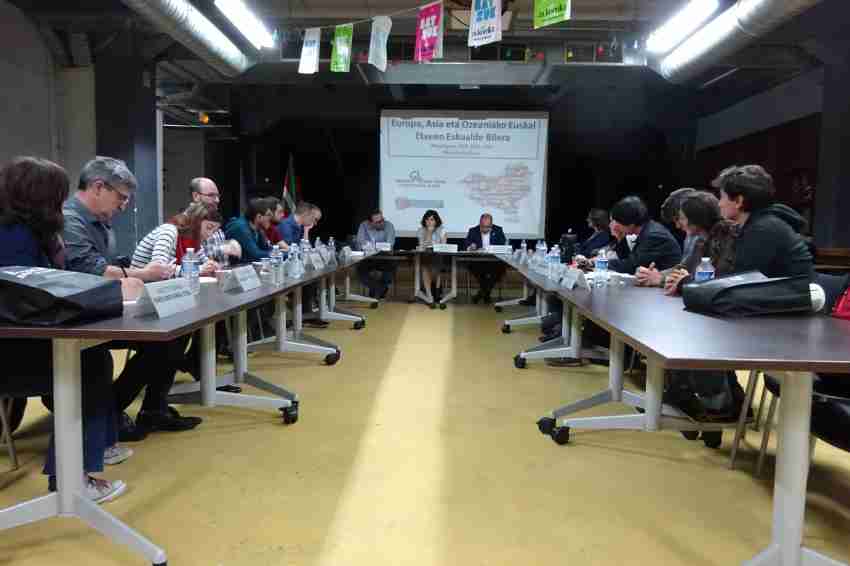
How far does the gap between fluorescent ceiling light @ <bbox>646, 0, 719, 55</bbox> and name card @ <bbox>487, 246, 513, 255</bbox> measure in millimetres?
2345

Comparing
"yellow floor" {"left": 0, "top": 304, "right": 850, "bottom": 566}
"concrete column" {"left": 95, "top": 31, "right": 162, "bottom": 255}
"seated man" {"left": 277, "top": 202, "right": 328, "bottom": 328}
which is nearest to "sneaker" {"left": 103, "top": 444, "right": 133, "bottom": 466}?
Result: "yellow floor" {"left": 0, "top": 304, "right": 850, "bottom": 566}

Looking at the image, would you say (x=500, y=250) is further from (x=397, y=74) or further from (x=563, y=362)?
(x=563, y=362)

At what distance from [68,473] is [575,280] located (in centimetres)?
195

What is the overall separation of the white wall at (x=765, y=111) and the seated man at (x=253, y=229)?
5449 mm

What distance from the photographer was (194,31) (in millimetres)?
4906

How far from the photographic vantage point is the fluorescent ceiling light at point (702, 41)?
4.65 metres

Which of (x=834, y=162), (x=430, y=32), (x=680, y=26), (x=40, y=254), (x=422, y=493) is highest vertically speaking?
(x=680, y=26)

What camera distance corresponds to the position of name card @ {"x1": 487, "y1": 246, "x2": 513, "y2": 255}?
6.18 metres

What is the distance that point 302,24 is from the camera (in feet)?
20.3

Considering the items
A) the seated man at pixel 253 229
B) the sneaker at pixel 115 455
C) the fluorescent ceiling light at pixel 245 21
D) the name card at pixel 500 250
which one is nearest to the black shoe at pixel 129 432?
the sneaker at pixel 115 455

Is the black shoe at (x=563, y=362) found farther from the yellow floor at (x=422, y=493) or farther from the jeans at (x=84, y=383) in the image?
the jeans at (x=84, y=383)

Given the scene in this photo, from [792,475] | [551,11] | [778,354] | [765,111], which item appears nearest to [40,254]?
[778,354]

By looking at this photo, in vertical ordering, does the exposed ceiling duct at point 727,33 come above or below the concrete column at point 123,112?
above

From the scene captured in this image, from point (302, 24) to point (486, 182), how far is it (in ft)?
9.31
